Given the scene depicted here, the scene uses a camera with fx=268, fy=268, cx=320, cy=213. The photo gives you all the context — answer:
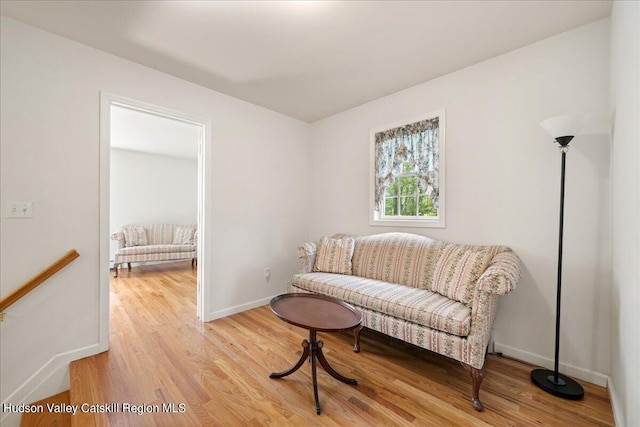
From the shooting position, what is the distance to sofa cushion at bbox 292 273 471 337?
184 cm

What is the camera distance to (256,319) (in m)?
3.04

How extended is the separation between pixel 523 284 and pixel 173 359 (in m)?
2.94

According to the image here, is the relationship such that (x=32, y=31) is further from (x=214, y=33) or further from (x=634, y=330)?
(x=634, y=330)

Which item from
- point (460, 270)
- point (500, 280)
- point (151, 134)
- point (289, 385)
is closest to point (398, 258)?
point (460, 270)

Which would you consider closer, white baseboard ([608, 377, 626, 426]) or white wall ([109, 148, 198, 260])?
white baseboard ([608, 377, 626, 426])

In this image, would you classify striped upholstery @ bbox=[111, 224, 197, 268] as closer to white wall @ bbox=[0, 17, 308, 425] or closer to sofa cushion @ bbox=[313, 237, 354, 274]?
white wall @ bbox=[0, 17, 308, 425]

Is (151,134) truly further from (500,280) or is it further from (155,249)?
(500,280)

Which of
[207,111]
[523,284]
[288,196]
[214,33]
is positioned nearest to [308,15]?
[214,33]

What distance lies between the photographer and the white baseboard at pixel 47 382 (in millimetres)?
1835

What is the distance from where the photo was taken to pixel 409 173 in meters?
3.01

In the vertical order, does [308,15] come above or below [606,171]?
above

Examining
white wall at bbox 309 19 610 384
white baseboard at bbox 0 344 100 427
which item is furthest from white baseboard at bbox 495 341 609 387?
white baseboard at bbox 0 344 100 427

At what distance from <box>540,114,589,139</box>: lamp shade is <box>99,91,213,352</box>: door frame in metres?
3.04

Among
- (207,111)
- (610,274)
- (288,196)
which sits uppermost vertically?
(207,111)
